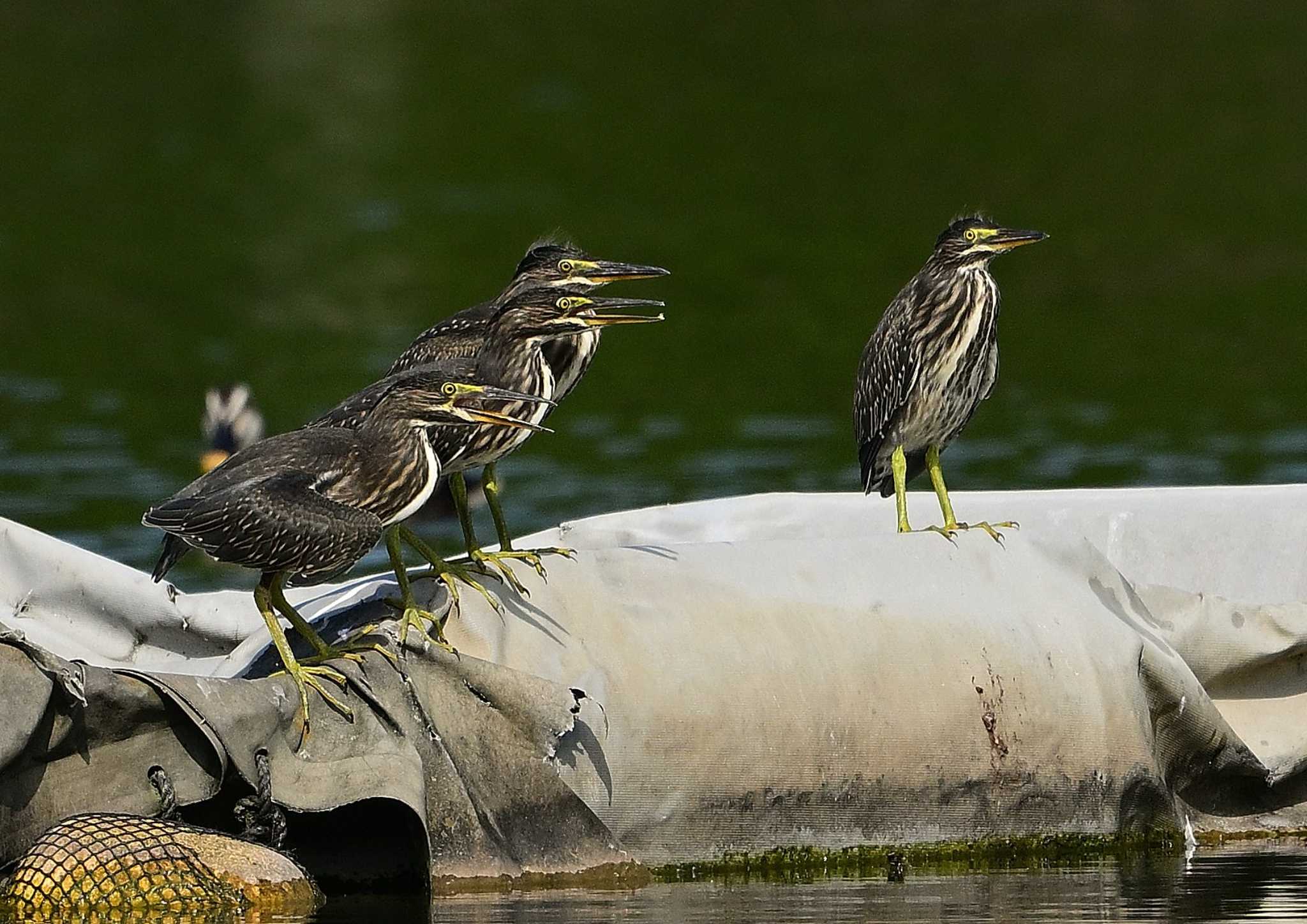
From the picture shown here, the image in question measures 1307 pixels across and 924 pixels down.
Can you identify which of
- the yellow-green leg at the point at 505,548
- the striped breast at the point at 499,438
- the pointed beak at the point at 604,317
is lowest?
the yellow-green leg at the point at 505,548

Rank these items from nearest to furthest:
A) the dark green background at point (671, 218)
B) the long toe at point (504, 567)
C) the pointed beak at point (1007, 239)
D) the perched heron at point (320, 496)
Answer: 1. the perched heron at point (320, 496)
2. the long toe at point (504, 567)
3. the pointed beak at point (1007, 239)
4. the dark green background at point (671, 218)

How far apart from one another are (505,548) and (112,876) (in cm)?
196

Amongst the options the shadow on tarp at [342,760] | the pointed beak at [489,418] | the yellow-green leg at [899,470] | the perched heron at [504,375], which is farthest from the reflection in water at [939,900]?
the yellow-green leg at [899,470]

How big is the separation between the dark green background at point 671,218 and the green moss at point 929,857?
275cm

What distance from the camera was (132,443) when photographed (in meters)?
20.1

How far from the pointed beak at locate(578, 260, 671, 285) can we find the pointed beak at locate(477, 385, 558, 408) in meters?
0.94

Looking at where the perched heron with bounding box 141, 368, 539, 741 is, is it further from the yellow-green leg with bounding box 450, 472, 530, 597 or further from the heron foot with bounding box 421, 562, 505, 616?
the yellow-green leg with bounding box 450, 472, 530, 597

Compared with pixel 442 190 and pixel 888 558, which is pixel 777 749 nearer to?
pixel 888 558

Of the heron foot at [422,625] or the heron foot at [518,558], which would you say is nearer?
the heron foot at [422,625]

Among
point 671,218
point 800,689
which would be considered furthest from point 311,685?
point 671,218

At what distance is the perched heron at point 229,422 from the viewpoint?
16906mm

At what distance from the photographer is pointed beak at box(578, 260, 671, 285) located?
8.94 metres

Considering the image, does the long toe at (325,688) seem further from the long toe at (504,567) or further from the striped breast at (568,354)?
the striped breast at (568,354)

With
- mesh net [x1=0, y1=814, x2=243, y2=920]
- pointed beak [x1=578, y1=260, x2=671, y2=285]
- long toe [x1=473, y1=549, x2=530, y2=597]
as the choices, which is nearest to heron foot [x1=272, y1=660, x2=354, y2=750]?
mesh net [x1=0, y1=814, x2=243, y2=920]
